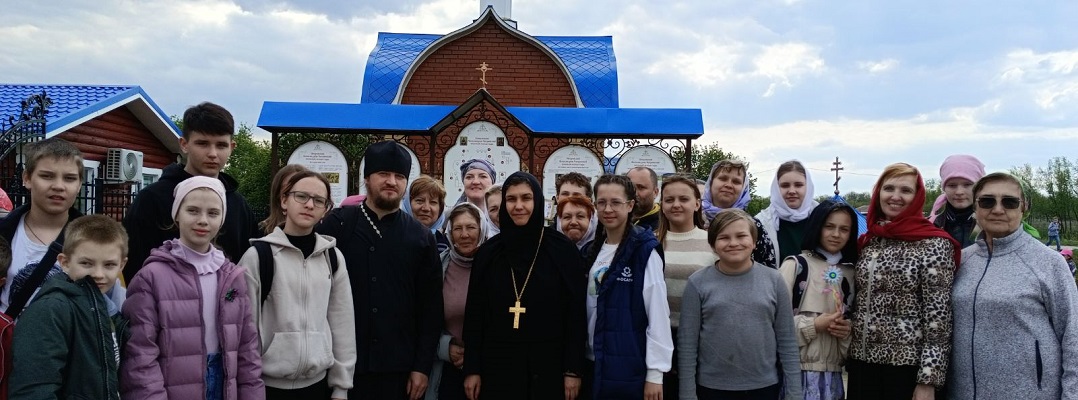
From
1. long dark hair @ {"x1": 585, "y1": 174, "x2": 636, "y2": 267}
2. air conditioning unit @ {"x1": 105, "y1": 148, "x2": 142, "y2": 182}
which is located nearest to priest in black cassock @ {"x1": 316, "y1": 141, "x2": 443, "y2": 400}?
long dark hair @ {"x1": 585, "y1": 174, "x2": 636, "y2": 267}

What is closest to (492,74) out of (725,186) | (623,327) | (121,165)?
(121,165)

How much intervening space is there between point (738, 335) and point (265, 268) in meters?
2.12

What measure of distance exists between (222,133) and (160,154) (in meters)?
16.2

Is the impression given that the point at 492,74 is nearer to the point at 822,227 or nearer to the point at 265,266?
the point at 822,227

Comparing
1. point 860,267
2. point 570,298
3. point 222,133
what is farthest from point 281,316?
point 860,267

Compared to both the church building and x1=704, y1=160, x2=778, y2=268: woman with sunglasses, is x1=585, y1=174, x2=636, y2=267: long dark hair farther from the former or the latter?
the church building

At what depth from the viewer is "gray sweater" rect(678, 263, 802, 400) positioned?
3104 mm

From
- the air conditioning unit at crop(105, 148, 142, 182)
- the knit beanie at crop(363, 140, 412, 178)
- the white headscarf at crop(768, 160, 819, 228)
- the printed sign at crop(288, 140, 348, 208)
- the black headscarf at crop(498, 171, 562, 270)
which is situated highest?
the air conditioning unit at crop(105, 148, 142, 182)

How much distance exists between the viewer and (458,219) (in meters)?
3.52

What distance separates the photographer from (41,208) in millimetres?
2740

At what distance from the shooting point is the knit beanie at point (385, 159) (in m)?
3.18

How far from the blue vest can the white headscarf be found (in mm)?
992

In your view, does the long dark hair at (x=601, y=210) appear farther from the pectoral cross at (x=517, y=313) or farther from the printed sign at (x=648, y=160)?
the printed sign at (x=648, y=160)

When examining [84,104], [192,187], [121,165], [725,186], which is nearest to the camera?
[192,187]
